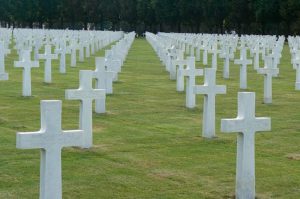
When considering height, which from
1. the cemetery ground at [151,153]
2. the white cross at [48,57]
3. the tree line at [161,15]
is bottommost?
the cemetery ground at [151,153]

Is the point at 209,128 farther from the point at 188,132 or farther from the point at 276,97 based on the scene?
the point at 276,97

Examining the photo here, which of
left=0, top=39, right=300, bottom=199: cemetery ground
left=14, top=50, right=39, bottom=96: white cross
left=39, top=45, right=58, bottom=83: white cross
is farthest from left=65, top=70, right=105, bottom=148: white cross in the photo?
left=39, top=45, right=58, bottom=83: white cross

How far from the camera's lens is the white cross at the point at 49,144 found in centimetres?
618

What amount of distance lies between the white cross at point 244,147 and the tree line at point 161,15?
51.5 meters

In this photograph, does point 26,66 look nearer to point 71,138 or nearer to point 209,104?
point 209,104

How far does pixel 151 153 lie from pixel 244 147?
2.38 meters

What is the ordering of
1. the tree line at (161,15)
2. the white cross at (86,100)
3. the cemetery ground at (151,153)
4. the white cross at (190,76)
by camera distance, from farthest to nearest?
the tree line at (161,15), the white cross at (190,76), the white cross at (86,100), the cemetery ground at (151,153)

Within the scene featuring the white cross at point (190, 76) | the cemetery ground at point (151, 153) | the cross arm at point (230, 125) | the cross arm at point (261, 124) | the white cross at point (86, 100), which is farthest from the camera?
the white cross at point (190, 76)

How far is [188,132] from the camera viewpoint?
11148mm

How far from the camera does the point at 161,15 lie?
7819 cm

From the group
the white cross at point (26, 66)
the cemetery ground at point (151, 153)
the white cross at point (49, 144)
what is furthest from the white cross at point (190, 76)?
the white cross at point (49, 144)

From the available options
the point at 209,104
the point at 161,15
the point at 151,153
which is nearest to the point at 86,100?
the point at 151,153

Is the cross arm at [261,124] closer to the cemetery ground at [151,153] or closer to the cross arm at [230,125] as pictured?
the cross arm at [230,125]

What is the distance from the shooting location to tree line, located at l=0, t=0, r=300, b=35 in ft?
201
